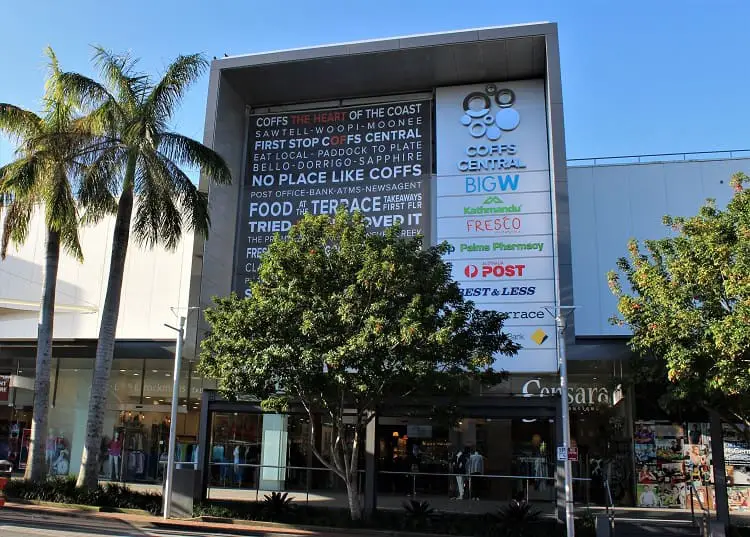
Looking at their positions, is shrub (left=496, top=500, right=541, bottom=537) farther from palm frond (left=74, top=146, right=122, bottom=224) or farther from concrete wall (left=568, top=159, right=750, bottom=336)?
palm frond (left=74, top=146, right=122, bottom=224)

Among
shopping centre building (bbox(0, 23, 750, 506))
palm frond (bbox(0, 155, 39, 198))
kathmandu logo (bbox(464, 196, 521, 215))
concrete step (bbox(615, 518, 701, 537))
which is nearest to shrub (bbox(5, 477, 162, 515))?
shopping centre building (bbox(0, 23, 750, 506))

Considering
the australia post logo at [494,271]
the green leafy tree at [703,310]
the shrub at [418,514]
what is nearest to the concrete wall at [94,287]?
the australia post logo at [494,271]

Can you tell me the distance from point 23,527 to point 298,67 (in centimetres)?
1893

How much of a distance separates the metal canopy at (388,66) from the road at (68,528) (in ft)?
57.8

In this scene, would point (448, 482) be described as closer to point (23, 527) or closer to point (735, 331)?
point (735, 331)

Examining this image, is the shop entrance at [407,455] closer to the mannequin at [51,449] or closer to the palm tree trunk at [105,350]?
the palm tree trunk at [105,350]

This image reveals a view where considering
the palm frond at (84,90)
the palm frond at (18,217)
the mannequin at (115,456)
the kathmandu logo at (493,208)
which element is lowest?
the mannequin at (115,456)

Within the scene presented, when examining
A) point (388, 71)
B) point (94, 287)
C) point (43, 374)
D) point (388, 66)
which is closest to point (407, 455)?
point (43, 374)

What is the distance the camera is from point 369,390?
18969 mm

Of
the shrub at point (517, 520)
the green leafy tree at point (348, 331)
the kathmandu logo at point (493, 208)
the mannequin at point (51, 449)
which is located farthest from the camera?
the mannequin at point (51, 449)

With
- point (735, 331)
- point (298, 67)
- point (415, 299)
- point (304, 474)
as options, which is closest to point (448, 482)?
point (304, 474)

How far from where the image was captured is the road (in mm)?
15941

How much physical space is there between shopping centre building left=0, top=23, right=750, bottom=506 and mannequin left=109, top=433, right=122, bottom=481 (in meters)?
4.04

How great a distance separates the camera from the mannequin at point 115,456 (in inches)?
1237
